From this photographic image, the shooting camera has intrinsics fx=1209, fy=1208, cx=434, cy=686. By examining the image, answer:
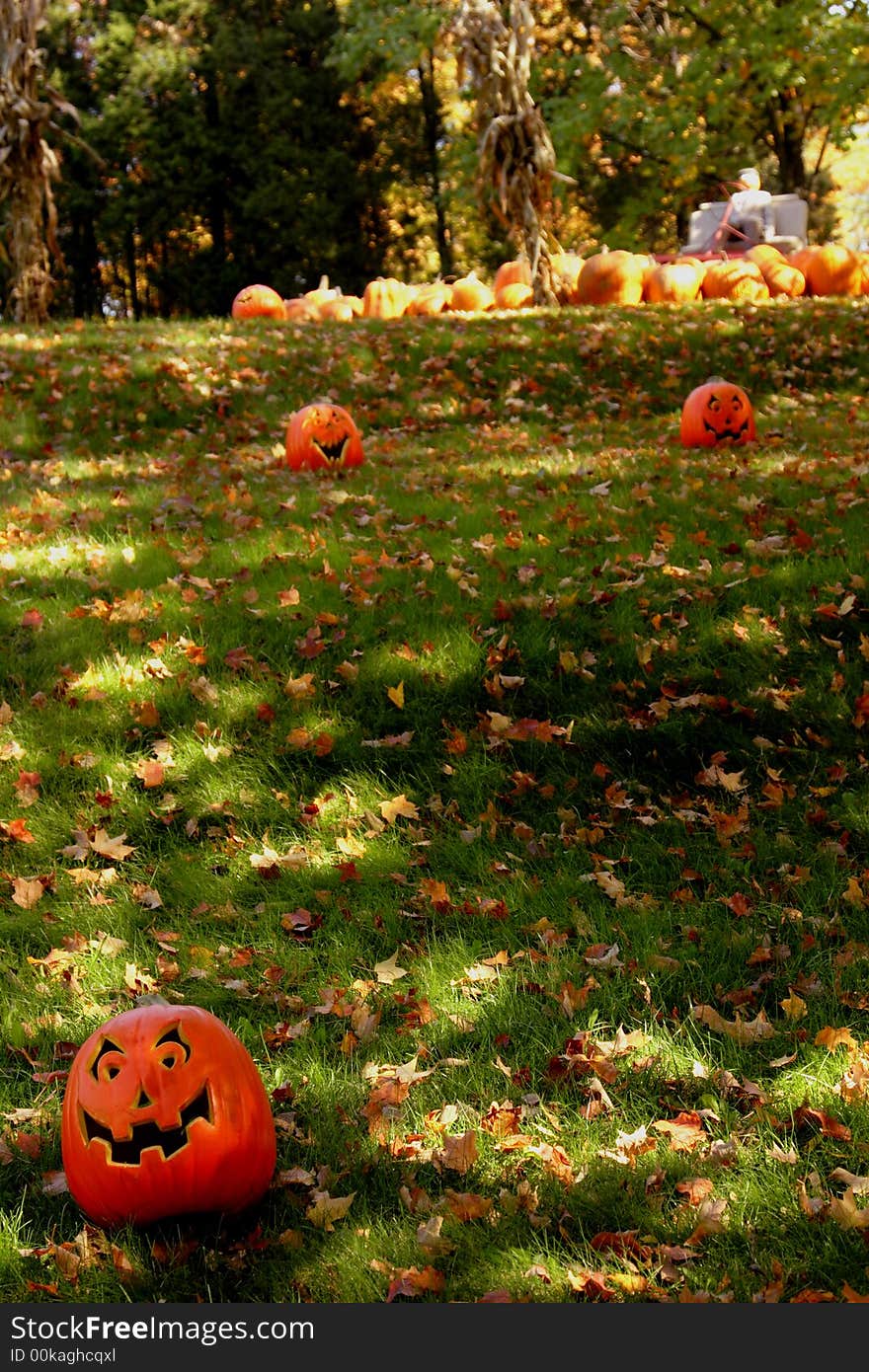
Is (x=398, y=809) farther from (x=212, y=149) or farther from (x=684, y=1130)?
(x=212, y=149)

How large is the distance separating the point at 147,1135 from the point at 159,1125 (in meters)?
0.05

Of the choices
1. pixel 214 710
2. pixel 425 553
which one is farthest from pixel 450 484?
pixel 214 710

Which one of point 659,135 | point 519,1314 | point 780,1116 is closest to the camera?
point 519,1314

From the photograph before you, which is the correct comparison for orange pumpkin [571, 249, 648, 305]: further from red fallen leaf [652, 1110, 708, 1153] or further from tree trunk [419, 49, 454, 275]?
tree trunk [419, 49, 454, 275]

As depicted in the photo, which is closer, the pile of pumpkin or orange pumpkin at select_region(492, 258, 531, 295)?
the pile of pumpkin

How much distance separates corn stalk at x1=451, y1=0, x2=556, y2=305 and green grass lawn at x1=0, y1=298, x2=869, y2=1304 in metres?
6.59

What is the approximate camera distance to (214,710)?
17.8 ft

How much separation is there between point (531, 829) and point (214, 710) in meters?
1.60

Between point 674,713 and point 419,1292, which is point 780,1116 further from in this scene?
point 674,713

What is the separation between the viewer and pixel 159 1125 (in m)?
2.94

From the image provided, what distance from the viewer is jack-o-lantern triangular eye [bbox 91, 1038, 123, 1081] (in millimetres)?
3006

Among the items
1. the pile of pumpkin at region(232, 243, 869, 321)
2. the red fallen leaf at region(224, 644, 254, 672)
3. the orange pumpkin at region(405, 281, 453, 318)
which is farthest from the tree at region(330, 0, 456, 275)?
the red fallen leaf at region(224, 644, 254, 672)

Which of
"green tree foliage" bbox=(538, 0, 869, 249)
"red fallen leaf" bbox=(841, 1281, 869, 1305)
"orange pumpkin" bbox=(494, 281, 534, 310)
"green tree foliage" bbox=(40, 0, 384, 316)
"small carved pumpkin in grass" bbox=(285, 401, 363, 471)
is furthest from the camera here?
"green tree foliage" bbox=(40, 0, 384, 316)

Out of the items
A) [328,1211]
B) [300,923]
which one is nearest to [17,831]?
[300,923]
